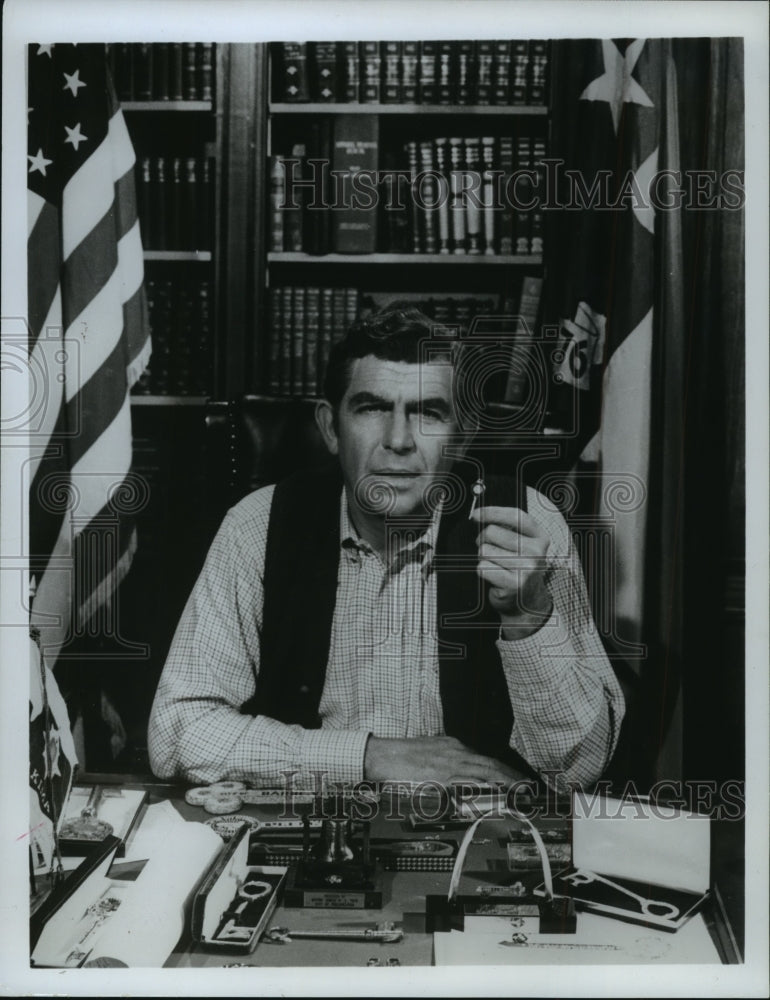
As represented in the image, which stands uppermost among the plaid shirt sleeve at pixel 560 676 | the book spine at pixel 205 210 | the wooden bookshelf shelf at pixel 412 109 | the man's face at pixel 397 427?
the wooden bookshelf shelf at pixel 412 109

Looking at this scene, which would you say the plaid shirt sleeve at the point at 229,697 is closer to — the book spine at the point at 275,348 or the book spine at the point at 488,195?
the book spine at the point at 275,348

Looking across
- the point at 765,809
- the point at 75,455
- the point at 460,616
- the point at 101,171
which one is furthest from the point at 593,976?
the point at 101,171

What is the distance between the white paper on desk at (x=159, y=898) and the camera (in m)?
1.86

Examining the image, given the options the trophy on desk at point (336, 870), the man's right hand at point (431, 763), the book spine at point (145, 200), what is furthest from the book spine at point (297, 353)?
the trophy on desk at point (336, 870)

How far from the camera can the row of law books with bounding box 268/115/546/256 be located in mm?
1867

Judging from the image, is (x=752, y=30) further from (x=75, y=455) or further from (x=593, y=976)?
(x=593, y=976)

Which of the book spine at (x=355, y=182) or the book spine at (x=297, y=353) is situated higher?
the book spine at (x=355, y=182)

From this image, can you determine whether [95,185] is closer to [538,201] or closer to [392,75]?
[392,75]

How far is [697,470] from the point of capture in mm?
1906

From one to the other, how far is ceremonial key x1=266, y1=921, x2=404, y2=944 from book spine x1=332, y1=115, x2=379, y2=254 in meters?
1.33

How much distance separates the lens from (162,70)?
188 cm

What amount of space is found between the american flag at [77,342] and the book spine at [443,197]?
1.99 ft

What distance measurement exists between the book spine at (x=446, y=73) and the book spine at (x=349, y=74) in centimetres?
16

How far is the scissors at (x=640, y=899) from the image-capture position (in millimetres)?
1893
